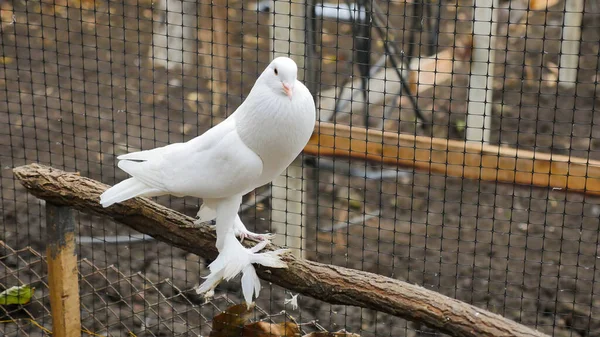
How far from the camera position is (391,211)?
3.81 meters

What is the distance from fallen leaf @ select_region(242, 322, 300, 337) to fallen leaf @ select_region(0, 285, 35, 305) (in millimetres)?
1023

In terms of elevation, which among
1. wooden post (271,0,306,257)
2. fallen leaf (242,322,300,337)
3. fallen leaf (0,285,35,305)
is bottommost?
fallen leaf (0,285,35,305)

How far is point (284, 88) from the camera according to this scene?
189cm

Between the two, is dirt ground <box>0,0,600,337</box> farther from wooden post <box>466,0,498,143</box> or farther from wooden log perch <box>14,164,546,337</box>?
wooden log perch <box>14,164,546,337</box>

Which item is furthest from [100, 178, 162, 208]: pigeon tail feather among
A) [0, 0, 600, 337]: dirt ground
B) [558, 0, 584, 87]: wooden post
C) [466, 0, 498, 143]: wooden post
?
[558, 0, 584, 87]: wooden post

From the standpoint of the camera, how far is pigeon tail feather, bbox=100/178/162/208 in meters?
2.07

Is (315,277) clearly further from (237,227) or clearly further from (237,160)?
(237,160)

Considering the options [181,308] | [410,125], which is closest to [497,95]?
[410,125]

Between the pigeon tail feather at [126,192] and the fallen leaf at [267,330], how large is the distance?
1.69 feet

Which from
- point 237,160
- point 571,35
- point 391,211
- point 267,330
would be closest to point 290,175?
point 391,211

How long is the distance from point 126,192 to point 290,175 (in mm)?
1250

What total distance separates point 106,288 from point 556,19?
11.7 feet

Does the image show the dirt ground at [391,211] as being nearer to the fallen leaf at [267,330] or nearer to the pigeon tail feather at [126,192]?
the fallen leaf at [267,330]

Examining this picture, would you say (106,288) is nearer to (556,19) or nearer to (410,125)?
(410,125)
